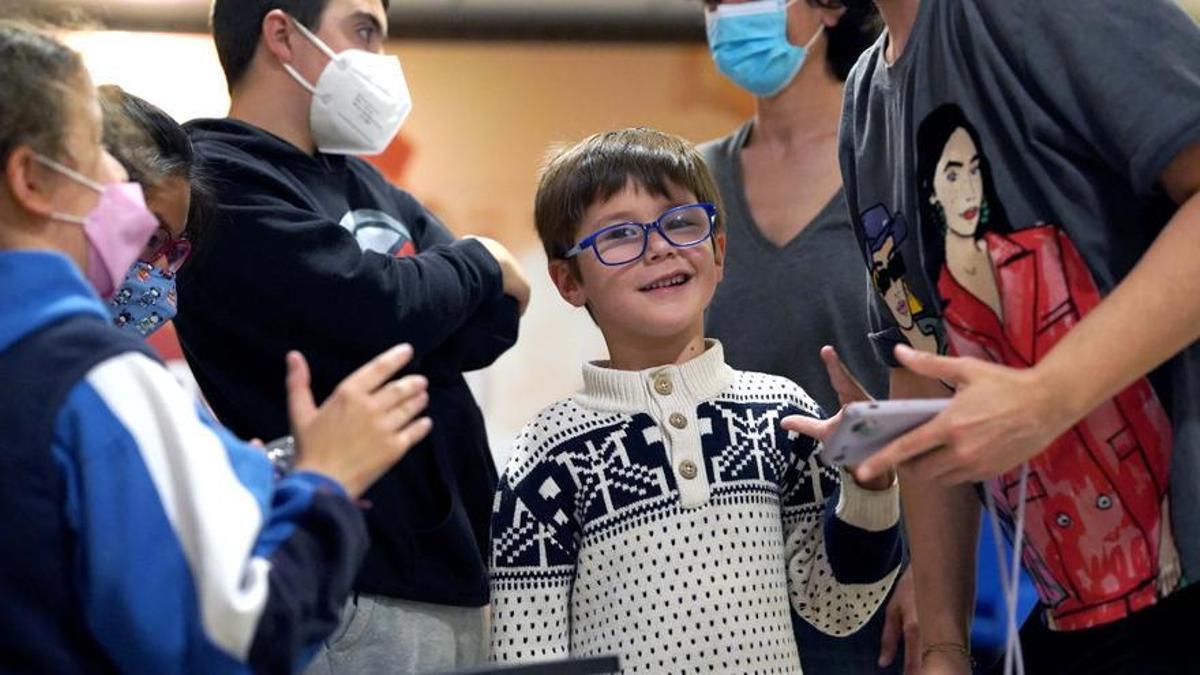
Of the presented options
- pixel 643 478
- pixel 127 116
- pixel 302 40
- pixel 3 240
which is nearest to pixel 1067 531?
pixel 643 478

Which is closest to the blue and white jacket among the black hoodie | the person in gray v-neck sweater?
the black hoodie

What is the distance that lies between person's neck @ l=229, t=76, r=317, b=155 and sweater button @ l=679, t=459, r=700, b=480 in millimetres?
1053

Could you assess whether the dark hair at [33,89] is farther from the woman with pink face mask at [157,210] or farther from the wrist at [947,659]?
the wrist at [947,659]

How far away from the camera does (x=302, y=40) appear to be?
2.79 metres

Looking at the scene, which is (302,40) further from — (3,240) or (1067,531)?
(1067,531)

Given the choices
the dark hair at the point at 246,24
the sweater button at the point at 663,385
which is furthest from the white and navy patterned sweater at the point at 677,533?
the dark hair at the point at 246,24

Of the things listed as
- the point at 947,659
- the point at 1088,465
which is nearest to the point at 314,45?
the point at 947,659

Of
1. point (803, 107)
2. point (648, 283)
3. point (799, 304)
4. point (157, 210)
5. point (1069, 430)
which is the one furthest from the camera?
point (803, 107)

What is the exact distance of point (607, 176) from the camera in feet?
7.34

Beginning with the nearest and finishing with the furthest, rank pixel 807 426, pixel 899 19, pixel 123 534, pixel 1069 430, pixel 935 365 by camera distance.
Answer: pixel 123 534
pixel 935 365
pixel 1069 430
pixel 899 19
pixel 807 426

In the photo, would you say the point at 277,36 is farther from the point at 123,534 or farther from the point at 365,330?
the point at 123,534

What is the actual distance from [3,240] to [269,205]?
Answer: 2.88 ft

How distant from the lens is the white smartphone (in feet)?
4.91

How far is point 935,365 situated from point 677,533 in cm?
61
